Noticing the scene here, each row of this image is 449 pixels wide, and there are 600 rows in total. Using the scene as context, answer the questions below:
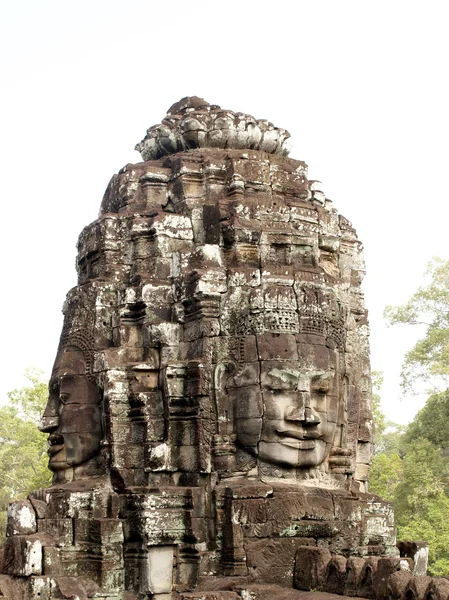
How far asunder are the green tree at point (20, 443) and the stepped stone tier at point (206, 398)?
58.7 ft

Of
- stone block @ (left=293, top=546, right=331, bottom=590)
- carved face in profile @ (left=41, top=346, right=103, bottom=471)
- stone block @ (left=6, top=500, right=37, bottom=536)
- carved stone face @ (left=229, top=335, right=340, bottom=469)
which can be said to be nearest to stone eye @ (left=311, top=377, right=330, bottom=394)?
carved stone face @ (left=229, top=335, right=340, bottom=469)

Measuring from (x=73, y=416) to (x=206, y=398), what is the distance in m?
1.97

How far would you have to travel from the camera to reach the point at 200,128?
13703mm

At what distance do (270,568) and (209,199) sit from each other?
480cm

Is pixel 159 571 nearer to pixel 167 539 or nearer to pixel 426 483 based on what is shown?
pixel 167 539

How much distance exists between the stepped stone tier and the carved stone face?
0.02m

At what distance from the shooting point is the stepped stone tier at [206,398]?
11.4m

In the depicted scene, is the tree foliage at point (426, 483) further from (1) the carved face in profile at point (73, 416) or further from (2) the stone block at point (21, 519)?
(2) the stone block at point (21, 519)

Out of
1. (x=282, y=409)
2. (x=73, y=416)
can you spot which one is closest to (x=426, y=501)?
(x=282, y=409)

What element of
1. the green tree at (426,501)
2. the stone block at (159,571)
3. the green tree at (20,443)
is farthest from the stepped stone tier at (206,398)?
the green tree at (20,443)

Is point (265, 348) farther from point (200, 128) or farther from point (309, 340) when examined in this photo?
point (200, 128)

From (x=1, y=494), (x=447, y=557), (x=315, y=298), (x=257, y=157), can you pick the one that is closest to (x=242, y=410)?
(x=315, y=298)

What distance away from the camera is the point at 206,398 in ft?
39.2

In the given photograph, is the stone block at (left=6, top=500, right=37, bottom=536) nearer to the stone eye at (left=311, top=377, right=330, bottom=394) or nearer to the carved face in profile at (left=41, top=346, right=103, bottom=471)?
the carved face in profile at (left=41, top=346, right=103, bottom=471)
